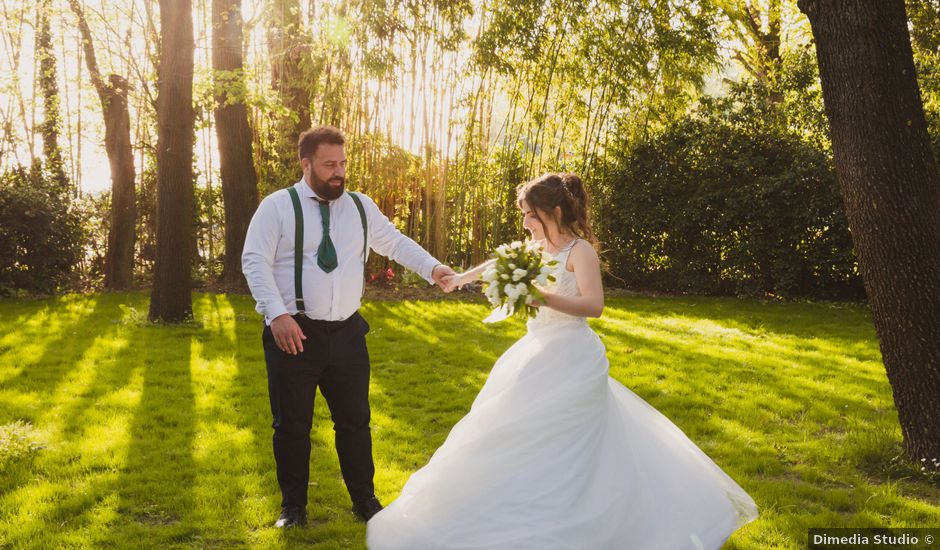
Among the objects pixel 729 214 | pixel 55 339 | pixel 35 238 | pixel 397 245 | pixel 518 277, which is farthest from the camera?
pixel 729 214

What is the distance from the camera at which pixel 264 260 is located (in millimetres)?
3377

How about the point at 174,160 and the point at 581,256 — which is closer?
the point at 581,256

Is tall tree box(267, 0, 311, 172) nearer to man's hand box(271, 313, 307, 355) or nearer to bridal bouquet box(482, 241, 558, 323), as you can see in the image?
man's hand box(271, 313, 307, 355)

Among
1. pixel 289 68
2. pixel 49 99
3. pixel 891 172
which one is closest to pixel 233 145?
pixel 289 68

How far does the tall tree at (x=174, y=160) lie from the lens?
8.20 meters

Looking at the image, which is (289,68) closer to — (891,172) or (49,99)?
(49,99)

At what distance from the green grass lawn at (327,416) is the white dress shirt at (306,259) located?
40.6 inches

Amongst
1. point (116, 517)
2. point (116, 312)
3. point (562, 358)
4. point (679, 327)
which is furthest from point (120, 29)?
point (562, 358)

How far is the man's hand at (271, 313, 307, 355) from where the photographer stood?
3.24 meters

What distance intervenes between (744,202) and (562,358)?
8.14 m

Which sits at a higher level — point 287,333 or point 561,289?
point 561,289

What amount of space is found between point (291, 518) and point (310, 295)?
1.04 meters

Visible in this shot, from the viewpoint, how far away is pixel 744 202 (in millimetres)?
10586

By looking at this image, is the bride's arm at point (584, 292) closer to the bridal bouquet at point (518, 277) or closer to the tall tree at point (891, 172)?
the bridal bouquet at point (518, 277)
